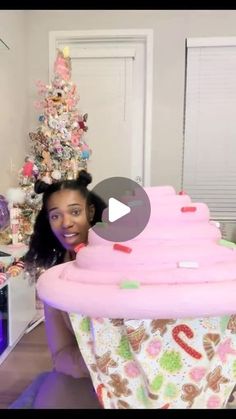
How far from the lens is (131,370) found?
305 mm

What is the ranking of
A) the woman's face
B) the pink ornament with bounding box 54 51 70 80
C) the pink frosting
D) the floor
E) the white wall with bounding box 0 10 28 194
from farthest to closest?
the pink ornament with bounding box 54 51 70 80, the white wall with bounding box 0 10 28 194, the floor, the woman's face, the pink frosting

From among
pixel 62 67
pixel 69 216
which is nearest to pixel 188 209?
pixel 69 216

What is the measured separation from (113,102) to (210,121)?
1.49 feet

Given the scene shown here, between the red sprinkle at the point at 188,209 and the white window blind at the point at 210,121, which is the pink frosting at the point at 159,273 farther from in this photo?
the white window blind at the point at 210,121

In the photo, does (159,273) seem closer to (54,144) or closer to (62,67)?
(62,67)

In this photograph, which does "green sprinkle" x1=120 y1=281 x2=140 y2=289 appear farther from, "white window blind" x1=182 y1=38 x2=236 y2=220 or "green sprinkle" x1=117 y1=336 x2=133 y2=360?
"white window blind" x1=182 y1=38 x2=236 y2=220

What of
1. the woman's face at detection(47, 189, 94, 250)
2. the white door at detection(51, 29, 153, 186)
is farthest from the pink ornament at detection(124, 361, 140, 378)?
the white door at detection(51, 29, 153, 186)

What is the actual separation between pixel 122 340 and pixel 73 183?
30 cm

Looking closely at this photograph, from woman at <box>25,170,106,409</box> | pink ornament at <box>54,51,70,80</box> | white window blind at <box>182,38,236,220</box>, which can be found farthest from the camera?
white window blind at <box>182,38,236,220</box>

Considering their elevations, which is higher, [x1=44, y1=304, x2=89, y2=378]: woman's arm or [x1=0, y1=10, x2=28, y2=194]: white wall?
[x1=0, y1=10, x2=28, y2=194]: white wall

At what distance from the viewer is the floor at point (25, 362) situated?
0.90 metres

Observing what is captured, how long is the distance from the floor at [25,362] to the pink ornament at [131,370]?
586 millimetres

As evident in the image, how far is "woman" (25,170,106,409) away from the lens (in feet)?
1.25
